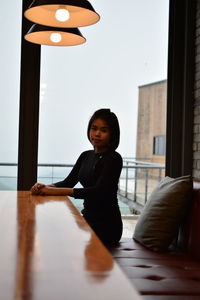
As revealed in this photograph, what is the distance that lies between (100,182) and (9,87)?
1.50 m

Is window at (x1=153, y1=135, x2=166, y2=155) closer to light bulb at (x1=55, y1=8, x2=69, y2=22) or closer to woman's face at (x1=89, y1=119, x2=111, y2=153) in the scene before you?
woman's face at (x1=89, y1=119, x2=111, y2=153)

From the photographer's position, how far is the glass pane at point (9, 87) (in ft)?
11.3

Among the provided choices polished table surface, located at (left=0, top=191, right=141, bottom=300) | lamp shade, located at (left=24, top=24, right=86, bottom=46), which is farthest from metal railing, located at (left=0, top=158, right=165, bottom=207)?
polished table surface, located at (left=0, top=191, right=141, bottom=300)

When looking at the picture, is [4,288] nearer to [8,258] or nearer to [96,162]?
[8,258]

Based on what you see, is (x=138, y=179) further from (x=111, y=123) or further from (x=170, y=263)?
(x=170, y=263)

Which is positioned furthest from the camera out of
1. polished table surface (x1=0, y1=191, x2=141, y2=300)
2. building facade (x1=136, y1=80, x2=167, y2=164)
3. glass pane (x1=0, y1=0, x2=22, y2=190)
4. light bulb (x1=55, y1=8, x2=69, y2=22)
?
building facade (x1=136, y1=80, x2=167, y2=164)

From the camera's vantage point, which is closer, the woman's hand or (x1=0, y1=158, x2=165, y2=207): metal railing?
the woman's hand

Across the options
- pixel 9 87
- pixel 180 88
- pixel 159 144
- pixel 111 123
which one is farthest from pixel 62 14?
pixel 159 144

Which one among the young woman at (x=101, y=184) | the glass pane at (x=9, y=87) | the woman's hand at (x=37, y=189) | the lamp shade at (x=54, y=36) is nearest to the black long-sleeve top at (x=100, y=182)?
the young woman at (x=101, y=184)

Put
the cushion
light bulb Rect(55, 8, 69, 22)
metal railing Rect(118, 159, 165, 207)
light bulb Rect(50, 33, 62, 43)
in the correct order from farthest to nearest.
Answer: metal railing Rect(118, 159, 165, 207) → light bulb Rect(50, 33, 62, 43) → the cushion → light bulb Rect(55, 8, 69, 22)

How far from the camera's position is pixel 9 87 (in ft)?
11.3

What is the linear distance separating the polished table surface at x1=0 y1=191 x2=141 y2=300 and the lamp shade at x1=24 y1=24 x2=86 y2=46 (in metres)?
1.33

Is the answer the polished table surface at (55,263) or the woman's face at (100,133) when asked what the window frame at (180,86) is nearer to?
the woman's face at (100,133)

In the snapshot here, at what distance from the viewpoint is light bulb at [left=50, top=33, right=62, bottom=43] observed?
251 centimetres
